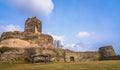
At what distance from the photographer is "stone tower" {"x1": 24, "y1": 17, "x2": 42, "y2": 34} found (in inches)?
1890

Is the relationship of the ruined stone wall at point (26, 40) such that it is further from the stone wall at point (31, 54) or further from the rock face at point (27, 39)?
the stone wall at point (31, 54)

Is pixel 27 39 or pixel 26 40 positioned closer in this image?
pixel 26 40

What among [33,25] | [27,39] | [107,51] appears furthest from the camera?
[33,25]

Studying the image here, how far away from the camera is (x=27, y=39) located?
144ft

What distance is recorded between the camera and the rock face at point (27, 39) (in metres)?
41.2

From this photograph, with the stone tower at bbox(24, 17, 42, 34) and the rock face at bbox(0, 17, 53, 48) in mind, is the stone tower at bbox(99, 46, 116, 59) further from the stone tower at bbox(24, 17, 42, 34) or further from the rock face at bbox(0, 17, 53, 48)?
the stone tower at bbox(24, 17, 42, 34)

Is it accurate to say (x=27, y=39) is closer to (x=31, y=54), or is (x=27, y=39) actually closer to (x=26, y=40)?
(x=26, y=40)

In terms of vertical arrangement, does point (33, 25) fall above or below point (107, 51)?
above

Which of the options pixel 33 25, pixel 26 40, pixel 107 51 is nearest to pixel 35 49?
pixel 26 40

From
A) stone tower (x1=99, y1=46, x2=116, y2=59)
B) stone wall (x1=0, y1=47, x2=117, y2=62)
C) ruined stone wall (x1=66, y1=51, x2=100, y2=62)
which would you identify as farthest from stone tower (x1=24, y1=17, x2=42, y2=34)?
stone tower (x1=99, y1=46, x2=116, y2=59)

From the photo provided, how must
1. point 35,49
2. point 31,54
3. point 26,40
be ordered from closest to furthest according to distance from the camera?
point 31,54 → point 35,49 → point 26,40

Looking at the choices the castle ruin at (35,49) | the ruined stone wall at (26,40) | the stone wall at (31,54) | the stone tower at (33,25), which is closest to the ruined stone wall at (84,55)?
the castle ruin at (35,49)

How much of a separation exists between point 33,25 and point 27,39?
5929mm

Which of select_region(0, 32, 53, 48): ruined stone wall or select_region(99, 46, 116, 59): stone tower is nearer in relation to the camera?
select_region(0, 32, 53, 48): ruined stone wall
